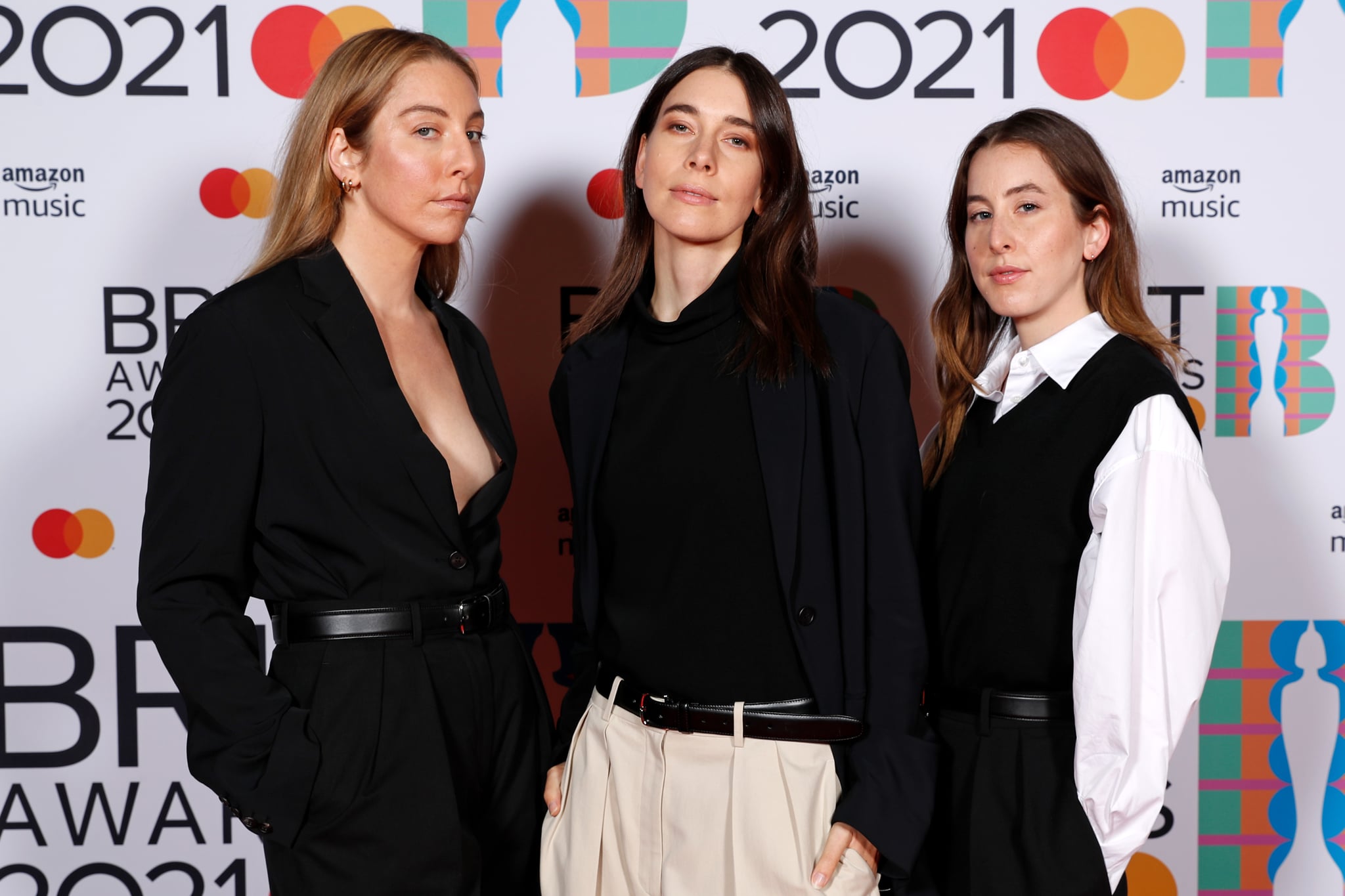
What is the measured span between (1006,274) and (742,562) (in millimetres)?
753

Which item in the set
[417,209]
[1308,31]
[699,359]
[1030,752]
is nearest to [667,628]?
[699,359]

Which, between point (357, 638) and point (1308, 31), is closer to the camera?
point (357, 638)

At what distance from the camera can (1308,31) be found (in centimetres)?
310

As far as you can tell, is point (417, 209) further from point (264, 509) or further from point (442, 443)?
point (264, 509)

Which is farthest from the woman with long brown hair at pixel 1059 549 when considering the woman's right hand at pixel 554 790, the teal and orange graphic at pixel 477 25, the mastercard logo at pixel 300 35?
the mastercard logo at pixel 300 35

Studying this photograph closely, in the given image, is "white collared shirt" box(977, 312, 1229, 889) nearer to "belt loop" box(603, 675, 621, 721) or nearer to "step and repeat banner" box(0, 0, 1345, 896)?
"belt loop" box(603, 675, 621, 721)

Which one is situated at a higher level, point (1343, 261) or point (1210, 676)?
point (1343, 261)

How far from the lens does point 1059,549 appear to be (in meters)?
1.91

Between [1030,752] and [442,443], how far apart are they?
1198 millimetres

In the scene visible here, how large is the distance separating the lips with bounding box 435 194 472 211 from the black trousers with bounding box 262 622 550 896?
833 mm

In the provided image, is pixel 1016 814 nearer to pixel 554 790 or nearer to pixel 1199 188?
pixel 554 790

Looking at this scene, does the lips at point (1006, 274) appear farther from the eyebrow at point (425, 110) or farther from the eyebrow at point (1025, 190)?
the eyebrow at point (425, 110)

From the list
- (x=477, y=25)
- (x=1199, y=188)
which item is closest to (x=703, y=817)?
(x=477, y=25)

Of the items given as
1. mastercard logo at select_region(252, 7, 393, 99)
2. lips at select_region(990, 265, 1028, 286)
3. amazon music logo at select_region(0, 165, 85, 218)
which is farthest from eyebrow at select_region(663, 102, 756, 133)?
amazon music logo at select_region(0, 165, 85, 218)
